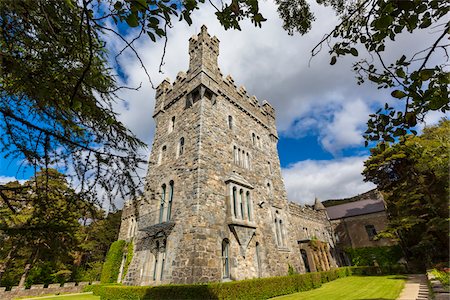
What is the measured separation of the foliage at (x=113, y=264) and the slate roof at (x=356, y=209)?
1089 inches

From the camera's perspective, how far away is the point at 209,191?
11.3m

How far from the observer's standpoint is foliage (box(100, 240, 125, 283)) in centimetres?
1805

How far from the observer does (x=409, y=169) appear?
19.1 metres

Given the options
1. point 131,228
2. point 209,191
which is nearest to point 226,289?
point 209,191

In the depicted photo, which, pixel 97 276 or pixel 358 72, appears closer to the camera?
pixel 358 72

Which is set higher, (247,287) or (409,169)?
(409,169)

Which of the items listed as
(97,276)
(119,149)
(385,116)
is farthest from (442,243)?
(97,276)

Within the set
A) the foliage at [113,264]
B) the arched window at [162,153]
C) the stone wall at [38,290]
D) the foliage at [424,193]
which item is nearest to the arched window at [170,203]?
the arched window at [162,153]

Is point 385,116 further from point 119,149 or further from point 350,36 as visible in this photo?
point 119,149

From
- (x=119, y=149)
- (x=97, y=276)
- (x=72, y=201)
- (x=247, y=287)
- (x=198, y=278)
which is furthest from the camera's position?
(x=97, y=276)

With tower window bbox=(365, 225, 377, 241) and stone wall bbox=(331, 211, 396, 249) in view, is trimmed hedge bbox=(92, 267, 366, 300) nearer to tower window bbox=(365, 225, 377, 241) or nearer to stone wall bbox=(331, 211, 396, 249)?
stone wall bbox=(331, 211, 396, 249)

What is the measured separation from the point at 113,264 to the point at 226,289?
1383 cm

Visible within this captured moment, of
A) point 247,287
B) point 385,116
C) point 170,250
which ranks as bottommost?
point 247,287

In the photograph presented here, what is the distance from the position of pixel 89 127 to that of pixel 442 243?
950 inches
